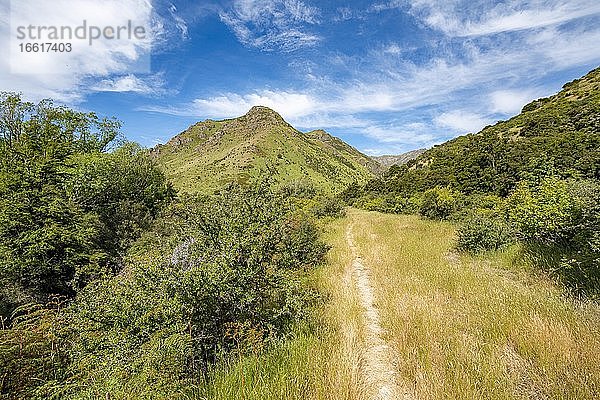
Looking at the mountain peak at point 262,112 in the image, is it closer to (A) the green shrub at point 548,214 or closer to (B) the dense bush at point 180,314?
(A) the green shrub at point 548,214

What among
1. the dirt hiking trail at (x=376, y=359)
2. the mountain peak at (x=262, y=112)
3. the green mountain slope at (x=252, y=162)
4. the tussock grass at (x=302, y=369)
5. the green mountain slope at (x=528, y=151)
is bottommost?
the dirt hiking trail at (x=376, y=359)

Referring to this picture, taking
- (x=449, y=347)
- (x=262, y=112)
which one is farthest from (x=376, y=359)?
(x=262, y=112)

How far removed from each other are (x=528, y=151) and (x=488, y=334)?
2861cm

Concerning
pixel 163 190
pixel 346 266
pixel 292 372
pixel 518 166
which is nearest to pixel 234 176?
pixel 163 190

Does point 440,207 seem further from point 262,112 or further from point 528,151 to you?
point 262,112

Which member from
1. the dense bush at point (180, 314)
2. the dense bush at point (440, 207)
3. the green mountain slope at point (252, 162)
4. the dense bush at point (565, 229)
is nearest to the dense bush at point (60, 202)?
the dense bush at point (180, 314)

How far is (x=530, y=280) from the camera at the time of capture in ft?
22.6

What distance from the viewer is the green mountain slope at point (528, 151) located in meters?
20.9

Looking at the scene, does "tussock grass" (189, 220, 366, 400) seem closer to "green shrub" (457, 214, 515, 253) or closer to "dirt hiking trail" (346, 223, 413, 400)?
"dirt hiking trail" (346, 223, 413, 400)

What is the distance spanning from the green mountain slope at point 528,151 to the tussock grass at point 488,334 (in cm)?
536

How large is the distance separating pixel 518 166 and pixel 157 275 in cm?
2924

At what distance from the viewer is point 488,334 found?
466 cm

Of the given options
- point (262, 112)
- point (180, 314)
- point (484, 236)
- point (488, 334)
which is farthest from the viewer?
point (262, 112)

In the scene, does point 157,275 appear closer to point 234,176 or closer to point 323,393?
point 323,393
